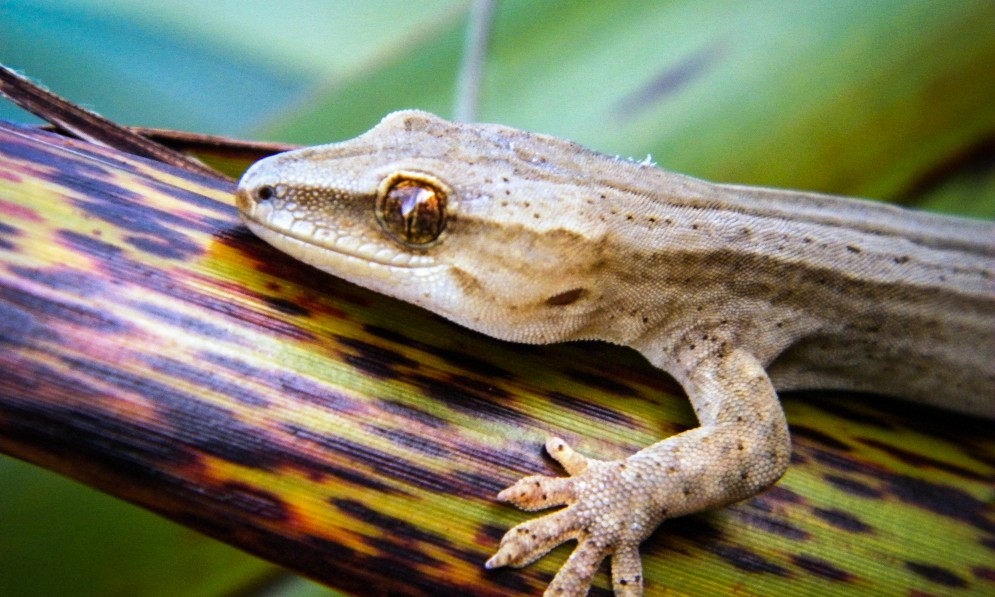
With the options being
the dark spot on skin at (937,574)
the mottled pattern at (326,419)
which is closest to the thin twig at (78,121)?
the mottled pattern at (326,419)

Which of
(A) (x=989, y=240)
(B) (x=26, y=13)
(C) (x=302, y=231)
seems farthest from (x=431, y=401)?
(A) (x=989, y=240)

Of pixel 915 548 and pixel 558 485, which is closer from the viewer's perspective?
pixel 558 485

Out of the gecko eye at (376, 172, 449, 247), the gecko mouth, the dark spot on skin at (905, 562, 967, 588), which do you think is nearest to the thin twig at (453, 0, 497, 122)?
the gecko eye at (376, 172, 449, 247)

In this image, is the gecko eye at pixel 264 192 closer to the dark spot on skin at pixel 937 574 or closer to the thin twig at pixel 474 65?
the thin twig at pixel 474 65

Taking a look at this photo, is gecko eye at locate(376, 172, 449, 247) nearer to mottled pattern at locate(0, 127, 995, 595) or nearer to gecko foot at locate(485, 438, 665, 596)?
mottled pattern at locate(0, 127, 995, 595)

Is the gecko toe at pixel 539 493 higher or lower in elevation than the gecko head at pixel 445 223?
lower

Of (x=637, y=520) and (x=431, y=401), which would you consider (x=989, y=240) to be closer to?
(x=637, y=520)

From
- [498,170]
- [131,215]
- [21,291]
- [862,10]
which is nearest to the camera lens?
[21,291]

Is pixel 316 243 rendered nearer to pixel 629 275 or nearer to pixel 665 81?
pixel 629 275
